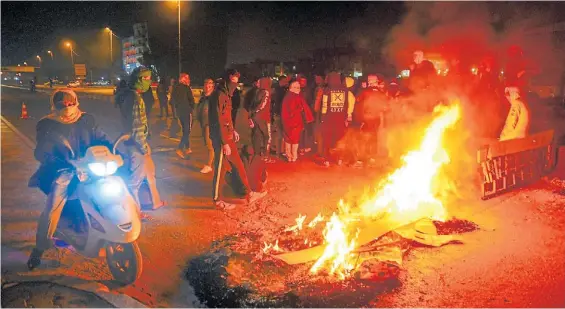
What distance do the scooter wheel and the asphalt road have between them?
0.12 meters

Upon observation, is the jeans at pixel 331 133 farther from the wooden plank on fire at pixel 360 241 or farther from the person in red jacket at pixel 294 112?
the wooden plank on fire at pixel 360 241

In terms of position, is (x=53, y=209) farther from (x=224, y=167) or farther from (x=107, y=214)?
(x=224, y=167)

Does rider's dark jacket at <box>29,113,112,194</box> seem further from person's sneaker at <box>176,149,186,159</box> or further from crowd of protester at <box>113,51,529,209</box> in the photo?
person's sneaker at <box>176,149,186,159</box>

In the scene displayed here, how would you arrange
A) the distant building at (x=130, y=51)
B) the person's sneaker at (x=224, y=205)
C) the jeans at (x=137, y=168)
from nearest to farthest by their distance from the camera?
the jeans at (x=137, y=168) → the person's sneaker at (x=224, y=205) → the distant building at (x=130, y=51)

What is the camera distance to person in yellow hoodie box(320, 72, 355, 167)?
360 inches

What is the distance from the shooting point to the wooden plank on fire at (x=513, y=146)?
687cm

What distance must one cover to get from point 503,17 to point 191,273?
13.9 meters

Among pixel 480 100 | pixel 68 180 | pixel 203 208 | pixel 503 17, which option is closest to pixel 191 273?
pixel 68 180

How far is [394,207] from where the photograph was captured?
6.02m

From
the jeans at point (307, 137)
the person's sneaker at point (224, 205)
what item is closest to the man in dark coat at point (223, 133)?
the person's sneaker at point (224, 205)

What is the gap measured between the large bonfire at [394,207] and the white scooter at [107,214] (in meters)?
1.50

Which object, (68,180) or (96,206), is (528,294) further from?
(68,180)

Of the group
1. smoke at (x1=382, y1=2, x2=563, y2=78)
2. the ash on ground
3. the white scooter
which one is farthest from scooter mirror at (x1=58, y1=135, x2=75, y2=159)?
smoke at (x1=382, y1=2, x2=563, y2=78)

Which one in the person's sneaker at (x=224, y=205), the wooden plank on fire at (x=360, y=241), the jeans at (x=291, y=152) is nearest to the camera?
the wooden plank on fire at (x=360, y=241)
